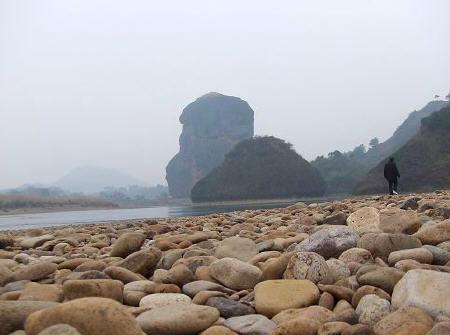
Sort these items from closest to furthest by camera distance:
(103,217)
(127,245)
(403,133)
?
(127,245)
(103,217)
(403,133)

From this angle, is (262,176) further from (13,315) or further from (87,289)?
(13,315)

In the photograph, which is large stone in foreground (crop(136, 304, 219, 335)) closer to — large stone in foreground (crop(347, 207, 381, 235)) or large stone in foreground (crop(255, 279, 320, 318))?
large stone in foreground (crop(255, 279, 320, 318))

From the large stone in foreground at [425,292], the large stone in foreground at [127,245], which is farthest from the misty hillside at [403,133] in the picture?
the large stone in foreground at [425,292]

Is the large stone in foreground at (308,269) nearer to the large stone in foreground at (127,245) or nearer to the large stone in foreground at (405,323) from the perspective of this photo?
the large stone in foreground at (405,323)

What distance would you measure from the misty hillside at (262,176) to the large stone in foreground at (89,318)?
8013cm

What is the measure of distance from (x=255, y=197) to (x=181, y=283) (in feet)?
264

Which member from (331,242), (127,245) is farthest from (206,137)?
A: (331,242)

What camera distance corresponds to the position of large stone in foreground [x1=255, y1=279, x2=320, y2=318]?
2.74 meters

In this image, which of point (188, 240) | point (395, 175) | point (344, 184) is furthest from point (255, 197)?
point (188, 240)

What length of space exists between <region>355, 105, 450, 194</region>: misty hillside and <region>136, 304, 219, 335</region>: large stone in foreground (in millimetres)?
52407

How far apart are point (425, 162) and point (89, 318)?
2284 inches

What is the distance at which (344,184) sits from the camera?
8775 centimetres

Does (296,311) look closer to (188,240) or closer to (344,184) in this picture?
(188,240)

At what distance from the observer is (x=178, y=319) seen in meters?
2.46
